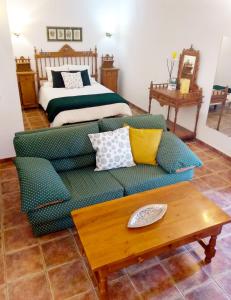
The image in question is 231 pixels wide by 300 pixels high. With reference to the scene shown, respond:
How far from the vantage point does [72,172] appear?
263 cm

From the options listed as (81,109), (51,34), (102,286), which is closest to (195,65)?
(81,109)

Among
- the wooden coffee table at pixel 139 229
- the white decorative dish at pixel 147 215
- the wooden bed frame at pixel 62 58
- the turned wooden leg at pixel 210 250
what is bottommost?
the turned wooden leg at pixel 210 250

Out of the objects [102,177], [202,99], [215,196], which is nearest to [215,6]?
[202,99]

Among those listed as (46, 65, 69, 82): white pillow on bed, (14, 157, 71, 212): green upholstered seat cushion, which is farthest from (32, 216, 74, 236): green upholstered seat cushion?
(46, 65, 69, 82): white pillow on bed

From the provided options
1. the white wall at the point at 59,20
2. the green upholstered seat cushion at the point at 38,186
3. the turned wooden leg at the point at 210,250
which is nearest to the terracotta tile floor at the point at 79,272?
the turned wooden leg at the point at 210,250

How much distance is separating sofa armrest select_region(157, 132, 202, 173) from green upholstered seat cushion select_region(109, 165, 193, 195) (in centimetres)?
8

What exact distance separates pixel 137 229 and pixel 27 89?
184 inches

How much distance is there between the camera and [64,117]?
414cm

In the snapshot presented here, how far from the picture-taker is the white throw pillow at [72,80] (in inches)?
205

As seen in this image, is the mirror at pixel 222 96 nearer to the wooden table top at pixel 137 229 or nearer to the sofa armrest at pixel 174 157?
the sofa armrest at pixel 174 157

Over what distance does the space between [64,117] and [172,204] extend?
8.74 ft

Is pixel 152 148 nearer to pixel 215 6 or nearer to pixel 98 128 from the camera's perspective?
pixel 98 128

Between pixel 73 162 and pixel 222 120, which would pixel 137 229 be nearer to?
pixel 73 162

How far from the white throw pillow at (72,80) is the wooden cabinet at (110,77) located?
1.10 meters
